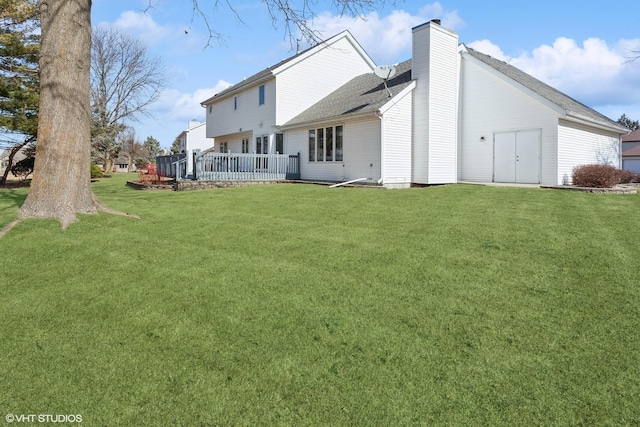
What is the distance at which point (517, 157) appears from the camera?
15812 millimetres

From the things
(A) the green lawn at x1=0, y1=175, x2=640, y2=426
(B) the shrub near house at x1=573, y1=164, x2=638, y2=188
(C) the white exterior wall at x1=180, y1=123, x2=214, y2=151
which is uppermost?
(C) the white exterior wall at x1=180, y1=123, x2=214, y2=151

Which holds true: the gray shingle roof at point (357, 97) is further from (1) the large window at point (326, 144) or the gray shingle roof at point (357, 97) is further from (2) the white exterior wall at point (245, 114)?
(2) the white exterior wall at point (245, 114)

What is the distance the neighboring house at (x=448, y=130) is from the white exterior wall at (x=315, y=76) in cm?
217

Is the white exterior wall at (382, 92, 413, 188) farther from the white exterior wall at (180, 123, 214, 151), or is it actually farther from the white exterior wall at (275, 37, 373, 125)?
the white exterior wall at (180, 123, 214, 151)

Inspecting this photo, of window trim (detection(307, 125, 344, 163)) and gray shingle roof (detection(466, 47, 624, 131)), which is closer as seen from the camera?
gray shingle roof (detection(466, 47, 624, 131))

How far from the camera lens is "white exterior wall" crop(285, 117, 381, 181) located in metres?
15.4

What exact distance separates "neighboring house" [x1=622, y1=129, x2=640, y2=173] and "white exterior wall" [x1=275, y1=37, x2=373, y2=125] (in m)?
29.7

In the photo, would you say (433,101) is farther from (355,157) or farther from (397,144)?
(355,157)

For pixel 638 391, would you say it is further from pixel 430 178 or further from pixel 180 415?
pixel 430 178

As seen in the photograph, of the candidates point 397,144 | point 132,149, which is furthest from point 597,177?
point 132,149

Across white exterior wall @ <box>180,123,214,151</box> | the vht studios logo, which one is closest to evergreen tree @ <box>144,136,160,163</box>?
white exterior wall @ <box>180,123,214,151</box>

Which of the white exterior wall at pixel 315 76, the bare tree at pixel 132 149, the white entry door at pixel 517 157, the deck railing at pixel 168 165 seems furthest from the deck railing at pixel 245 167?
the bare tree at pixel 132 149

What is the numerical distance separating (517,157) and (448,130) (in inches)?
114

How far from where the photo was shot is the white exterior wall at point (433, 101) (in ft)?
51.6
